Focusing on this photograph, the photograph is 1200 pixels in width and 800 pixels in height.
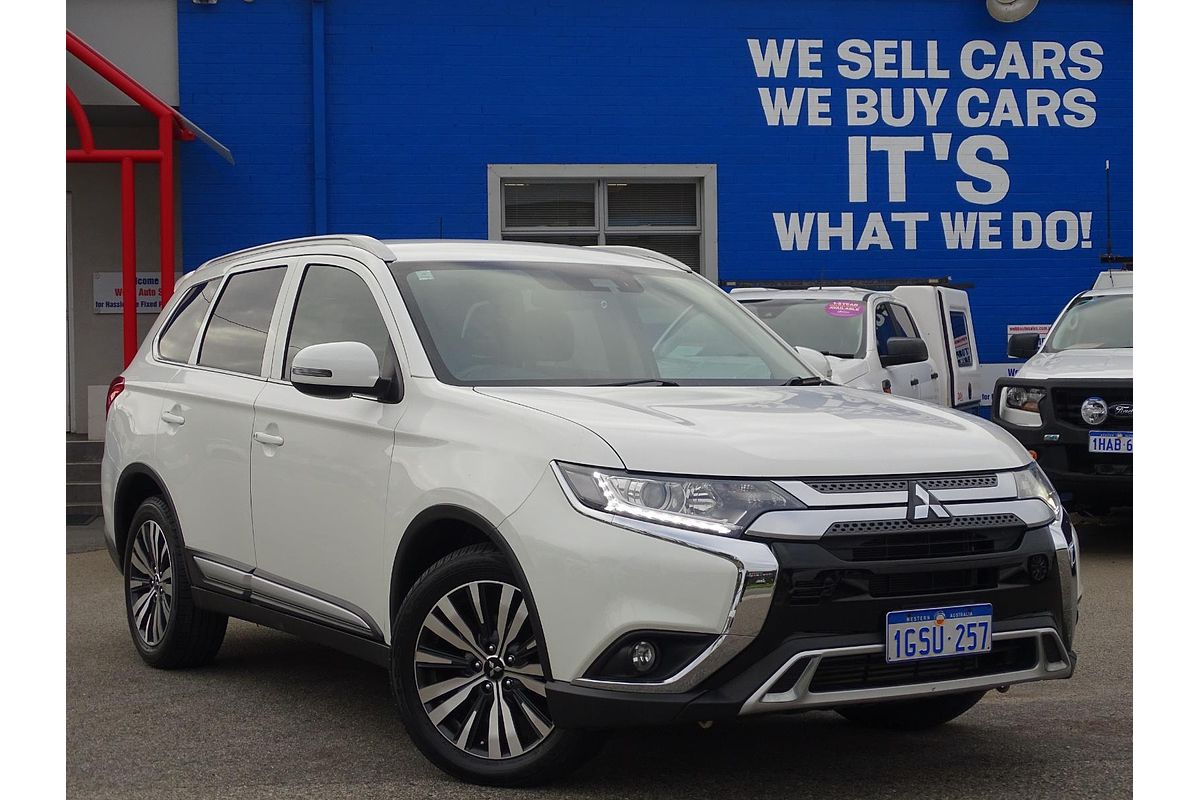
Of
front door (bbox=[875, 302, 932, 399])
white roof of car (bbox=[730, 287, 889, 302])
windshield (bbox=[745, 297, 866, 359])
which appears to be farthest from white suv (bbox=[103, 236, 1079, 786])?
white roof of car (bbox=[730, 287, 889, 302])

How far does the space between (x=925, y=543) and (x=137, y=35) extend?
43.5 ft

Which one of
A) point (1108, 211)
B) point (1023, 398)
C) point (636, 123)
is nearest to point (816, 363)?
point (1023, 398)

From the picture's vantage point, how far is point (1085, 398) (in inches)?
406

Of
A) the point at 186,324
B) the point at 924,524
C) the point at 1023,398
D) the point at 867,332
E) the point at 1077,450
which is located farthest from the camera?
the point at 867,332

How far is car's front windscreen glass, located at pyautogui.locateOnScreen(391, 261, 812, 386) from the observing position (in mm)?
5164

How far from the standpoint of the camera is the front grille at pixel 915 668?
4.14 m

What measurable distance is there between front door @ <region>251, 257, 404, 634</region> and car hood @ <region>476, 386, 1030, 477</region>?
1.78 ft

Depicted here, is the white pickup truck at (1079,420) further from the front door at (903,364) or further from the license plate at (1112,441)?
the front door at (903,364)

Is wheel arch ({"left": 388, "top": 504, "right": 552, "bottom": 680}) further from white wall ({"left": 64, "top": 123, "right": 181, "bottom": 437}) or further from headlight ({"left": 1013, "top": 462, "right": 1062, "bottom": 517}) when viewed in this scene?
white wall ({"left": 64, "top": 123, "right": 181, "bottom": 437})

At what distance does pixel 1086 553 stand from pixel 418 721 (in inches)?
279

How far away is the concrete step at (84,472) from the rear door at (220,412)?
7.79 m

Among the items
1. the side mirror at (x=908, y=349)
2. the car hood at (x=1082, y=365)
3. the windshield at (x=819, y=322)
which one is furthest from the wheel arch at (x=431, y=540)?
the windshield at (x=819, y=322)

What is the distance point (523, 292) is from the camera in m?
5.51

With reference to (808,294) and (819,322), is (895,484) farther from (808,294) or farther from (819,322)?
(808,294)
